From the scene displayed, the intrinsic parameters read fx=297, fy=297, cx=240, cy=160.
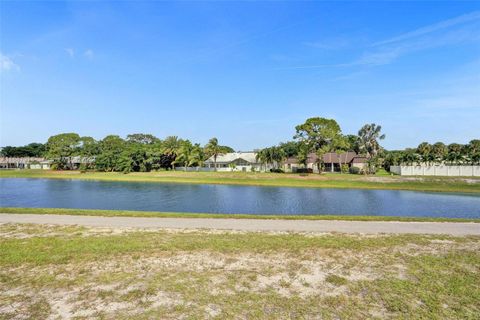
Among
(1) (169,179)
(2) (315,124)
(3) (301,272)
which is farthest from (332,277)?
(2) (315,124)

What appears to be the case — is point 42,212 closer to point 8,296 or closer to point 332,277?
point 8,296

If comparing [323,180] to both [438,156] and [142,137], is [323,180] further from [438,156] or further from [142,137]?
[142,137]

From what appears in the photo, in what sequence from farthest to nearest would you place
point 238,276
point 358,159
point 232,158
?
1. point 232,158
2. point 358,159
3. point 238,276

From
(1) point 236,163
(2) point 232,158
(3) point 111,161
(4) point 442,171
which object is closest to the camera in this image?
(4) point 442,171

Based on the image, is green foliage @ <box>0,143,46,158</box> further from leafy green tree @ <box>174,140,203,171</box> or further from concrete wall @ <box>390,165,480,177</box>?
concrete wall @ <box>390,165,480,177</box>

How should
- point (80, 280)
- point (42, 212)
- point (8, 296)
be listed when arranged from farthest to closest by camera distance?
1. point (42, 212)
2. point (80, 280)
3. point (8, 296)

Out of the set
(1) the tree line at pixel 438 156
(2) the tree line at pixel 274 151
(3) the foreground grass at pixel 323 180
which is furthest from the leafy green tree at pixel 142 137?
(1) the tree line at pixel 438 156

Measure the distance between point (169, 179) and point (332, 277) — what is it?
54.6m

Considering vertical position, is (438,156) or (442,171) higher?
(438,156)

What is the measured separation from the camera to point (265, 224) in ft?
48.9

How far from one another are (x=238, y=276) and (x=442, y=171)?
216 ft

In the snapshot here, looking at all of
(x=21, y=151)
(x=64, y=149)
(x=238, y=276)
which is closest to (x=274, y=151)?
(x=64, y=149)

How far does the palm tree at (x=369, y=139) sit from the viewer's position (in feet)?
270

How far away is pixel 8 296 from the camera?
6.96 m
